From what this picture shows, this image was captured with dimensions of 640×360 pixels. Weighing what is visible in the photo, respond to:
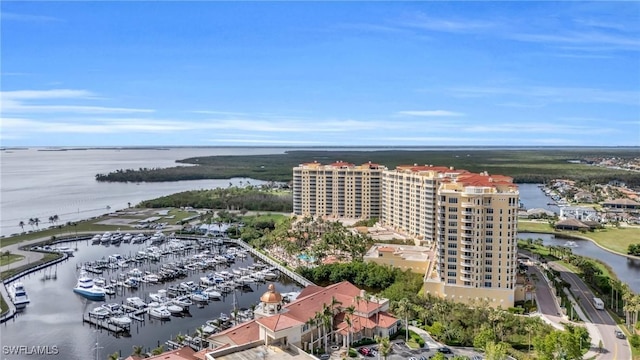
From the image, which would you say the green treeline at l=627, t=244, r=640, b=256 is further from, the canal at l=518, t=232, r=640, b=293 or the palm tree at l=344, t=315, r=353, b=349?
the palm tree at l=344, t=315, r=353, b=349

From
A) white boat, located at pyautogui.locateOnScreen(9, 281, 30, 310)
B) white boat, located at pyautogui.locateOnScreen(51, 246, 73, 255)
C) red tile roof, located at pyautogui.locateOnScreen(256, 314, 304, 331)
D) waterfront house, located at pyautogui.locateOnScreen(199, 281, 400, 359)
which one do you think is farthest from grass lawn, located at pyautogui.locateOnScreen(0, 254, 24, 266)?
red tile roof, located at pyautogui.locateOnScreen(256, 314, 304, 331)

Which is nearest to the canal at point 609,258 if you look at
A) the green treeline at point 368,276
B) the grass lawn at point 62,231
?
the green treeline at point 368,276

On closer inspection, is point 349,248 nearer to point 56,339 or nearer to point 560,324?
point 560,324

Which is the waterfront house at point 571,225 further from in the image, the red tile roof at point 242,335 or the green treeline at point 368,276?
the red tile roof at point 242,335

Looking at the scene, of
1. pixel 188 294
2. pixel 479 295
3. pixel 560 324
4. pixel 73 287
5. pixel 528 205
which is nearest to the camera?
pixel 560 324

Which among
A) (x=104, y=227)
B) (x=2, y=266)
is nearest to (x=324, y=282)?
(x=2, y=266)

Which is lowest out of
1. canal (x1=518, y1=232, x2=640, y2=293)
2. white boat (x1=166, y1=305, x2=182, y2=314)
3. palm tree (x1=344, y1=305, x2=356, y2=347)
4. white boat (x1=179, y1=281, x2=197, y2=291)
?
canal (x1=518, y1=232, x2=640, y2=293)
